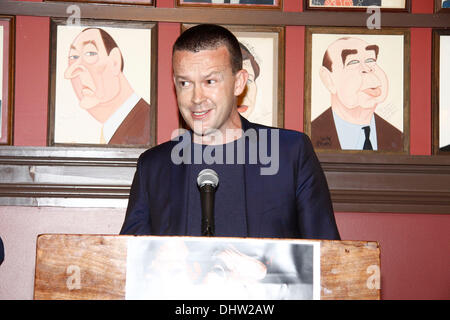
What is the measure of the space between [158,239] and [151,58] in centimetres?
189

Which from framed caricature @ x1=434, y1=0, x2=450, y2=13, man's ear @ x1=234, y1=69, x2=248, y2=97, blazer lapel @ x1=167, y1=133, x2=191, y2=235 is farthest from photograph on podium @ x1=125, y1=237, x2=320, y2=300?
framed caricature @ x1=434, y1=0, x2=450, y2=13

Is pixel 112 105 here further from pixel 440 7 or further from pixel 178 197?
pixel 440 7

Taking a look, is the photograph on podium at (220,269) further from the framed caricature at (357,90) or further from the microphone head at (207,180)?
the framed caricature at (357,90)

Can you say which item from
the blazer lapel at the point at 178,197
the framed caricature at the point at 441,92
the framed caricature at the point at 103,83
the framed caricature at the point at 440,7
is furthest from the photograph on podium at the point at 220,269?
the framed caricature at the point at 440,7

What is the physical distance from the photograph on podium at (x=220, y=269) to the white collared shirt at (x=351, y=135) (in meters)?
1.80

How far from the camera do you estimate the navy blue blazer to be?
1.94m

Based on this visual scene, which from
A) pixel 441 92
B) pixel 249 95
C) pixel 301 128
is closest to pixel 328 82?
pixel 301 128

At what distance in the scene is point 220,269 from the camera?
3.71 ft

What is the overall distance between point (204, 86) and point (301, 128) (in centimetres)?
98

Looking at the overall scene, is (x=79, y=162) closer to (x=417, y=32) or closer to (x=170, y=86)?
(x=170, y=86)

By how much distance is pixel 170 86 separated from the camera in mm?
2889

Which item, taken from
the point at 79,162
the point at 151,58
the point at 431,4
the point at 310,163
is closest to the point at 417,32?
the point at 431,4

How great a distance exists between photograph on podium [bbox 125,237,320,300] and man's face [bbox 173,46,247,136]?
98 cm
